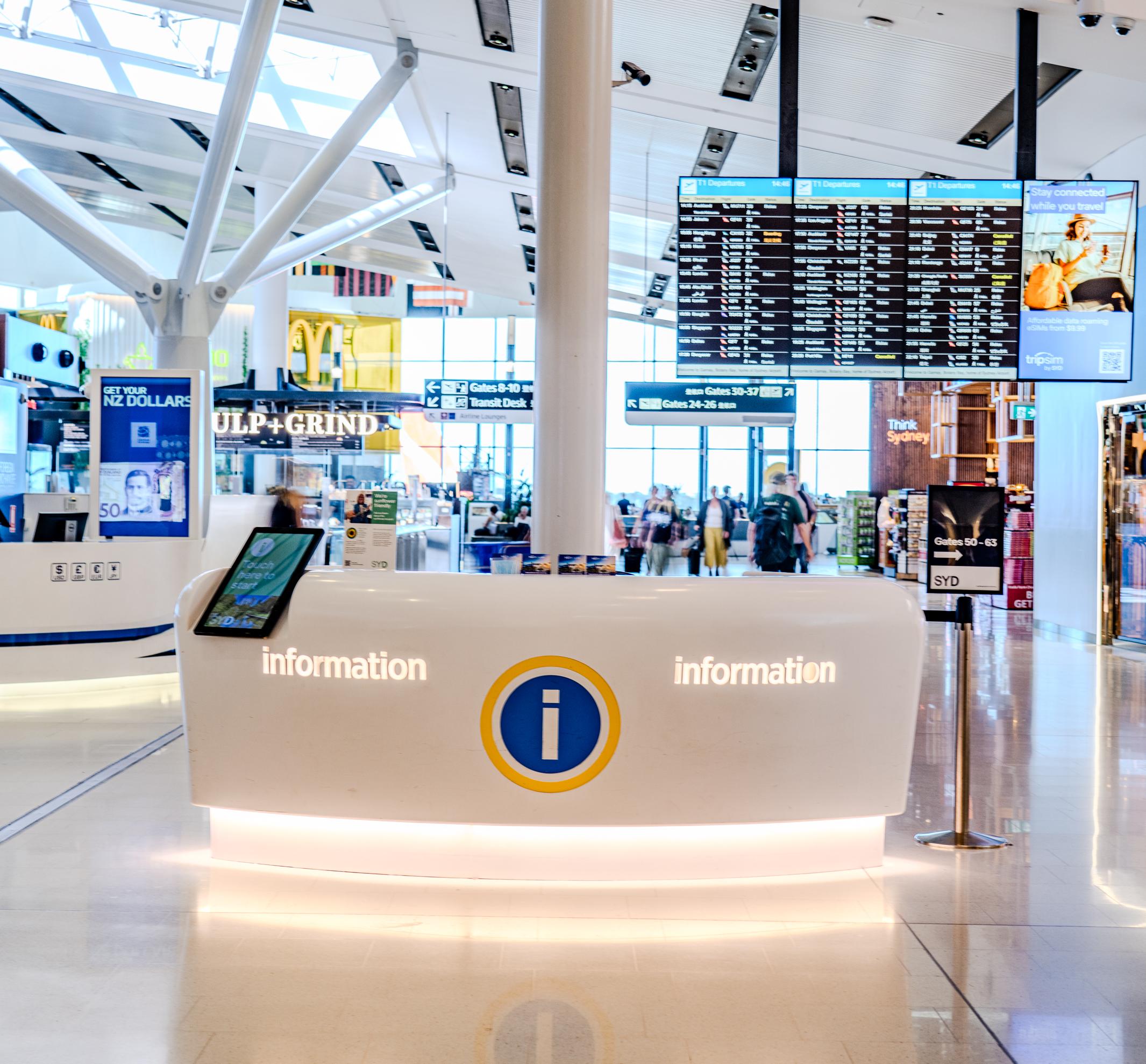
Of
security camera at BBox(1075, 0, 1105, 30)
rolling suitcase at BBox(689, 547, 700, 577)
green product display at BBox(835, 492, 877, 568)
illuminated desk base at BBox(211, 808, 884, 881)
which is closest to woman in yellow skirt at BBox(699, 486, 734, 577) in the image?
rolling suitcase at BBox(689, 547, 700, 577)

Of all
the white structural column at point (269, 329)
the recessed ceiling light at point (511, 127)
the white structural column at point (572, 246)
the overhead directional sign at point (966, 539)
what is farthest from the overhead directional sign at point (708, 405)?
the overhead directional sign at point (966, 539)

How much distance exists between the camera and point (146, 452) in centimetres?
885

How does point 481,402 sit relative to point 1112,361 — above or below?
above

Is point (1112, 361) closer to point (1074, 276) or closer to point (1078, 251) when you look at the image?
point (1074, 276)

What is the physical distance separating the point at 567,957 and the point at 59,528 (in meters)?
6.78

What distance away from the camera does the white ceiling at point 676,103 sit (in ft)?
26.3

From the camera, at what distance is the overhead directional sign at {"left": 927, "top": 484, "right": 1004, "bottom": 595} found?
4.60 metres

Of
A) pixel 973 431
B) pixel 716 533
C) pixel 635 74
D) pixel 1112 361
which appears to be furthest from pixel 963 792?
pixel 973 431

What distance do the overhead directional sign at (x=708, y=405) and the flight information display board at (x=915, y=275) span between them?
838 cm

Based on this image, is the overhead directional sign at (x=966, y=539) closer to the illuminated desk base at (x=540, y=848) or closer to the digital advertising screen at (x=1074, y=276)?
the illuminated desk base at (x=540, y=848)

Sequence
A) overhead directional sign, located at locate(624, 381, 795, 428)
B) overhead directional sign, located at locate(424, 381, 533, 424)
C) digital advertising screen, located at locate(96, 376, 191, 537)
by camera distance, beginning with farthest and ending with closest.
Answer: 1. overhead directional sign, located at locate(424, 381, 533, 424)
2. overhead directional sign, located at locate(624, 381, 795, 428)
3. digital advertising screen, located at locate(96, 376, 191, 537)

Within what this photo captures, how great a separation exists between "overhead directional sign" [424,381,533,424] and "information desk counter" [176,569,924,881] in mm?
13746

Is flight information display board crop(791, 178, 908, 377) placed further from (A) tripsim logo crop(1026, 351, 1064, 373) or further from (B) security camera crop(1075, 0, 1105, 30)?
(B) security camera crop(1075, 0, 1105, 30)

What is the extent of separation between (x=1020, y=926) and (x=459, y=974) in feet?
5.72
